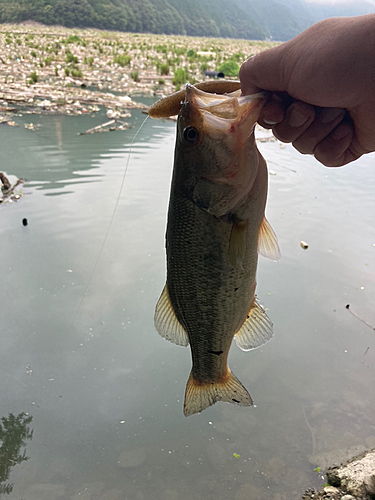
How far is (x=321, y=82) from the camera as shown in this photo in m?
1.62

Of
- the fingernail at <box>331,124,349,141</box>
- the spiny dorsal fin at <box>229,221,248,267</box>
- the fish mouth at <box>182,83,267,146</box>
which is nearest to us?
the fish mouth at <box>182,83,267,146</box>

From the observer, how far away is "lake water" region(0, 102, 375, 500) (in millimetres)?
2891

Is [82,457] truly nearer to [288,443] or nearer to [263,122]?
[288,443]

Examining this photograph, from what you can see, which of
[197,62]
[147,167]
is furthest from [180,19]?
[147,167]

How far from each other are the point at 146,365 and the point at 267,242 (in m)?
2.36

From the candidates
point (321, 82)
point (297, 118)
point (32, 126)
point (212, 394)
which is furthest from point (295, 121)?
point (32, 126)

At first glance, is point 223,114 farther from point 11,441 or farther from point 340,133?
point 11,441

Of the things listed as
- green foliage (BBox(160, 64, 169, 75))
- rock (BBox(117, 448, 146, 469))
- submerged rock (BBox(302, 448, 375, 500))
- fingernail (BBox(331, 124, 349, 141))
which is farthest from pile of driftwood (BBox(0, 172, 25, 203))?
green foliage (BBox(160, 64, 169, 75))

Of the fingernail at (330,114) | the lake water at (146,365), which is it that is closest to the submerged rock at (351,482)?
A: the lake water at (146,365)

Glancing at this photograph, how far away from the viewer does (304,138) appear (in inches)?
81.6

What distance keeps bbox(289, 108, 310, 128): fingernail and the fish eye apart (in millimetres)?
592

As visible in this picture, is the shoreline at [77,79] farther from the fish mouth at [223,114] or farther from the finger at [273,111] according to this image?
the fish mouth at [223,114]

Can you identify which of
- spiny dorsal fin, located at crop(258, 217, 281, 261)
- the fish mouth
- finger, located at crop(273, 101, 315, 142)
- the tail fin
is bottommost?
the tail fin

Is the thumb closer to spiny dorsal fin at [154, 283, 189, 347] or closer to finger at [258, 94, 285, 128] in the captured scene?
finger at [258, 94, 285, 128]
